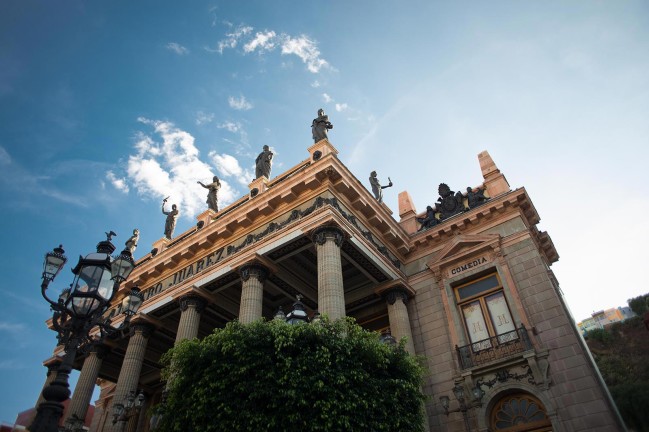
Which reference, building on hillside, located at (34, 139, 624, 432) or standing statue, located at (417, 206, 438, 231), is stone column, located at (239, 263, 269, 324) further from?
standing statue, located at (417, 206, 438, 231)

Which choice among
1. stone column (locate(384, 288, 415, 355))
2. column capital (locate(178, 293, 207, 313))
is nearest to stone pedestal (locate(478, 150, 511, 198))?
stone column (locate(384, 288, 415, 355))

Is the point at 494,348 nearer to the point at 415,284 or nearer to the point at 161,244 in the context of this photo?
the point at 415,284

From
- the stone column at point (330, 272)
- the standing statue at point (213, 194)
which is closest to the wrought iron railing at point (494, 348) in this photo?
the stone column at point (330, 272)

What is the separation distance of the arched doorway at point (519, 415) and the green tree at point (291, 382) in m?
4.74

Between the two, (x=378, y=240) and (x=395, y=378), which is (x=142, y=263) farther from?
→ (x=395, y=378)

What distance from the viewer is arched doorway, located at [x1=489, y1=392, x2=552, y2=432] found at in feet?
41.5

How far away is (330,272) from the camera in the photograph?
13.4 m

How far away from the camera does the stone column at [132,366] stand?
16109mm

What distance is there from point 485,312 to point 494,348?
144cm

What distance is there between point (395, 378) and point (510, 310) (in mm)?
6589

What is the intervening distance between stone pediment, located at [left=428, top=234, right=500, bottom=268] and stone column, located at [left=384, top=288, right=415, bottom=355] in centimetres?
176

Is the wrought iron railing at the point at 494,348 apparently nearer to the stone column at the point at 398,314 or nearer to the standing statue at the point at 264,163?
the stone column at the point at 398,314

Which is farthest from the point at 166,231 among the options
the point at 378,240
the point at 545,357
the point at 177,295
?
the point at 545,357

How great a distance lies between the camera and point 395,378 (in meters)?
9.96
